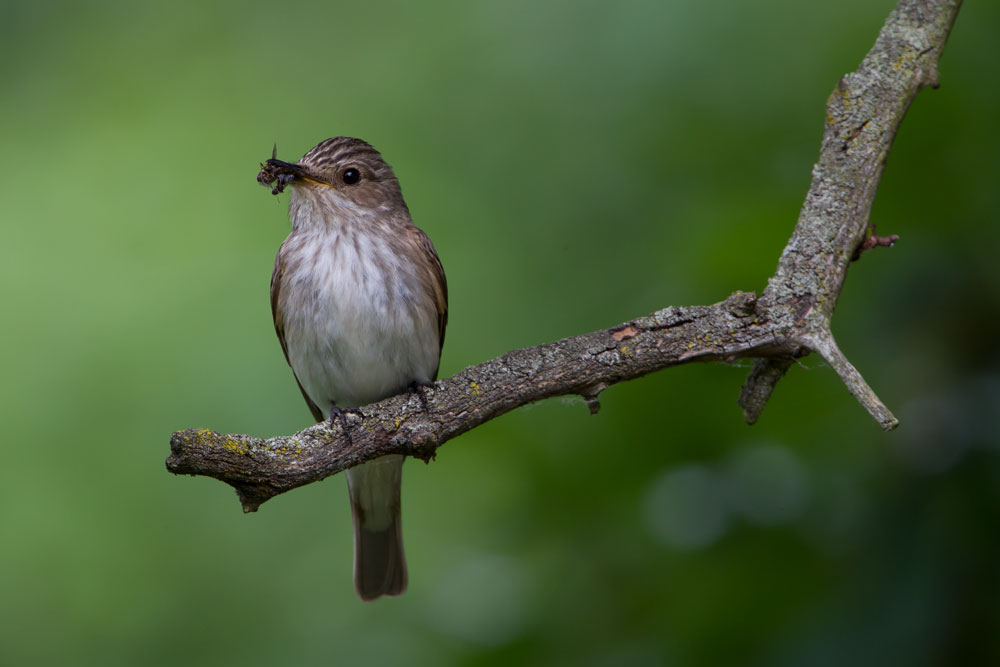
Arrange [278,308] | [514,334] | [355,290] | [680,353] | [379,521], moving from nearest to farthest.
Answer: [680,353] < [514,334] < [355,290] < [278,308] < [379,521]

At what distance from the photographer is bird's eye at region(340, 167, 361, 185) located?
426cm

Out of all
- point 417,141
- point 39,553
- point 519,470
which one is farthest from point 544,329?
point 39,553

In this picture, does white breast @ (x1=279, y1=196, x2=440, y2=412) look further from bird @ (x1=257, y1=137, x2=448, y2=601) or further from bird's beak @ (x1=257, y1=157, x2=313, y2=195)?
bird's beak @ (x1=257, y1=157, x2=313, y2=195)

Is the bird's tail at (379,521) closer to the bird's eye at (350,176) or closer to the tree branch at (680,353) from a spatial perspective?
the bird's eye at (350,176)

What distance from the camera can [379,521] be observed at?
15.5 ft

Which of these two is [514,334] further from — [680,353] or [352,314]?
[680,353]

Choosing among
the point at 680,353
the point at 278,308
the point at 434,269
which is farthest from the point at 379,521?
the point at 680,353

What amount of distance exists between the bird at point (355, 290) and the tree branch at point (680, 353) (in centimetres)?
95

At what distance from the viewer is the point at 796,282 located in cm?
307

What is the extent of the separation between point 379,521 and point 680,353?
7.03 feet

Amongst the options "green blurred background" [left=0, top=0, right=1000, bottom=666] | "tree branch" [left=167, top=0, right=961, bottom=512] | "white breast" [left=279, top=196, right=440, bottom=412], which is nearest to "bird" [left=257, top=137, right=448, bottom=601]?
"white breast" [left=279, top=196, right=440, bottom=412]

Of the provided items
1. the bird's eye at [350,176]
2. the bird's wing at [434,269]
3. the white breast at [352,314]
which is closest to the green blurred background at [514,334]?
the bird's wing at [434,269]

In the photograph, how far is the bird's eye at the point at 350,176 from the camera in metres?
4.26

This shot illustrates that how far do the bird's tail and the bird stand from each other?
0.01 m
